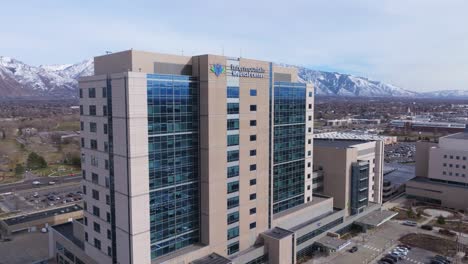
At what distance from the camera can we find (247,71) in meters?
39.6

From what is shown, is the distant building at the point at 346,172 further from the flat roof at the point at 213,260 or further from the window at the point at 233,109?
the flat roof at the point at 213,260

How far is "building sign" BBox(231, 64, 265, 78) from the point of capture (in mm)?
38094

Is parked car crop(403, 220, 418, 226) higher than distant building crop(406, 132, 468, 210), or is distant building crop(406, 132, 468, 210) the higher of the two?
distant building crop(406, 132, 468, 210)

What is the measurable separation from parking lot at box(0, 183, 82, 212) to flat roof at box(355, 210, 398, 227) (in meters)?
59.1

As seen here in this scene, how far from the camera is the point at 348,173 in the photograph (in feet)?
190

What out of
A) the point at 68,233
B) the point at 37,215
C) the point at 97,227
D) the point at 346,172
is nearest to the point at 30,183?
the point at 37,215

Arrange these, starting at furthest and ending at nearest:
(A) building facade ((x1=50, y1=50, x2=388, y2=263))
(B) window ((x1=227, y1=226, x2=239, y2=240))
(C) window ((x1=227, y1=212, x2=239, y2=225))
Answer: (B) window ((x1=227, y1=226, x2=239, y2=240)) < (C) window ((x1=227, y1=212, x2=239, y2=225)) < (A) building facade ((x1=50, y1=50, x2=388, y2=263))

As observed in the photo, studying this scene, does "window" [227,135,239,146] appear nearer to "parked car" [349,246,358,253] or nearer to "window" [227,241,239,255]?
"window" [227,241,239,255]

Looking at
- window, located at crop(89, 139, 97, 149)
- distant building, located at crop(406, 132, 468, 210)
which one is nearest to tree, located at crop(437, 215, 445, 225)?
distant building, located at crop(406, 132, 468, 210)

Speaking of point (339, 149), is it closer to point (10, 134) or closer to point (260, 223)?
point (260, 223)

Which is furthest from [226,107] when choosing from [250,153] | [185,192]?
[185,192]

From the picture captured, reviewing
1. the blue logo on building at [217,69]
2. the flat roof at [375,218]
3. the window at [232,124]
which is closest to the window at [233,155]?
the window at [232,124]

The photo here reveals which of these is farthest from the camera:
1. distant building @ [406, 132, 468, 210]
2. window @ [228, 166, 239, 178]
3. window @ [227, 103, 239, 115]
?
distant building @ [406, 132, 468, 210]

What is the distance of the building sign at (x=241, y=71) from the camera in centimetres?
3597
